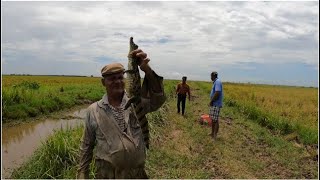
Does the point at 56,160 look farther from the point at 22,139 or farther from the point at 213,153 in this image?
the point at 22,139

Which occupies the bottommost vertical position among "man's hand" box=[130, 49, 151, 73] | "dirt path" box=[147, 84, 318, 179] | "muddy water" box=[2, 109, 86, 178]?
"muddy water" box=[2, 109, 86, 178]

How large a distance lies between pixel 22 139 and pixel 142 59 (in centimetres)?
991

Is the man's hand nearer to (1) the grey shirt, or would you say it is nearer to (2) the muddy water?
(1) the grey shirt

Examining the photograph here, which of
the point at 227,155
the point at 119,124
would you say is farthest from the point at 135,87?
the point at 227,155

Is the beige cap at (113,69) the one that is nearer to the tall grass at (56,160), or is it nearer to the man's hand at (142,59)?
the man's hand at (142,59)

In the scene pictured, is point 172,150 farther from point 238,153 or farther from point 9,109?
point 9,109

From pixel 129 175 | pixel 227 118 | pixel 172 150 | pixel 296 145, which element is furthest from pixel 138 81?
pixel 227 118

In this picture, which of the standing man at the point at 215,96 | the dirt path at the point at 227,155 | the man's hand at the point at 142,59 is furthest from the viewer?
the standing man at the point at 215,96

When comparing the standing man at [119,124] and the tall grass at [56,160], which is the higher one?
the standing man at [119,124]

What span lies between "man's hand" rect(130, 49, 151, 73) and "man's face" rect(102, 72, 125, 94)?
0.53ft

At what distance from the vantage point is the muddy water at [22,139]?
8665mm

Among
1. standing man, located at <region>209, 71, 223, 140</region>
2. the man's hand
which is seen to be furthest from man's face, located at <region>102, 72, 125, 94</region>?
standing man, located at <region>209, 71, 223, 140</region>

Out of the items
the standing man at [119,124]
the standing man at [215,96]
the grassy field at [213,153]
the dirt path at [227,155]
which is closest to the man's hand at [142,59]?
the standing man at [119,124]

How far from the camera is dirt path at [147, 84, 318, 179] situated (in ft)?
23.2
